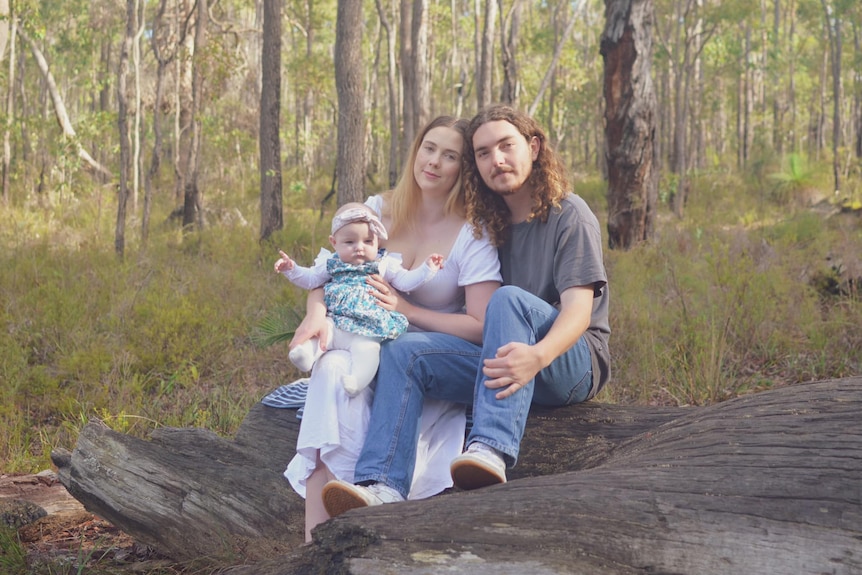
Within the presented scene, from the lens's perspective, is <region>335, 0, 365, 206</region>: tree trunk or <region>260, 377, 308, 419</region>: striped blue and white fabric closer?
<region>260, 377, 308, 419</region>: striped blue and white fabric

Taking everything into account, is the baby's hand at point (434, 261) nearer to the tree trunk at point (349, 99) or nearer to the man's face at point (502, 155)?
the man's face at point (502, 155)

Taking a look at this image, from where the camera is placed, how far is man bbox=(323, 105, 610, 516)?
2.60 metres

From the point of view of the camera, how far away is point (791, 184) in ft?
50.9

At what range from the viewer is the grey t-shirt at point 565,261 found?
2.95m

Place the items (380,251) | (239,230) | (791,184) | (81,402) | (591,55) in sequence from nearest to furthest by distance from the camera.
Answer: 1. (380,251)
2. (81,402)
3. (239,230)
4. (791,184)
5. (591,55)

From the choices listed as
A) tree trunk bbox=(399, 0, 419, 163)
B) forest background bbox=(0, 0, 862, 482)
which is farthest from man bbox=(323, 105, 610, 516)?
tree trunk bbox=(399, 0, 419, 163)

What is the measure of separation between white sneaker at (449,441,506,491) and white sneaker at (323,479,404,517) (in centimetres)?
22

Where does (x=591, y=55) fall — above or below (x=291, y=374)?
above

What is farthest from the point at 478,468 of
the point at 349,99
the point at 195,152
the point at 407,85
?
the point at 407,85

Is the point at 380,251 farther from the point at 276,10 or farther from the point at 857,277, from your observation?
the point at 276,10

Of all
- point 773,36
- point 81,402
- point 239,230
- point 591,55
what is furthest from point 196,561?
point 591,55

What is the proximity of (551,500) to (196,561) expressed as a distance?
1.60 meters

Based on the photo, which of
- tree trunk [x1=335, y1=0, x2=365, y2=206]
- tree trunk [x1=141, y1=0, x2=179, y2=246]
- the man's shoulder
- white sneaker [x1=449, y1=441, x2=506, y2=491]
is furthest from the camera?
tree trunk [x1=141, y1=0, x2=179, y2=246]

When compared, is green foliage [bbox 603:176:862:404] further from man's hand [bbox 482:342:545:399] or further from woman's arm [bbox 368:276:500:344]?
man's hand [bbox 482:342:545:399]
